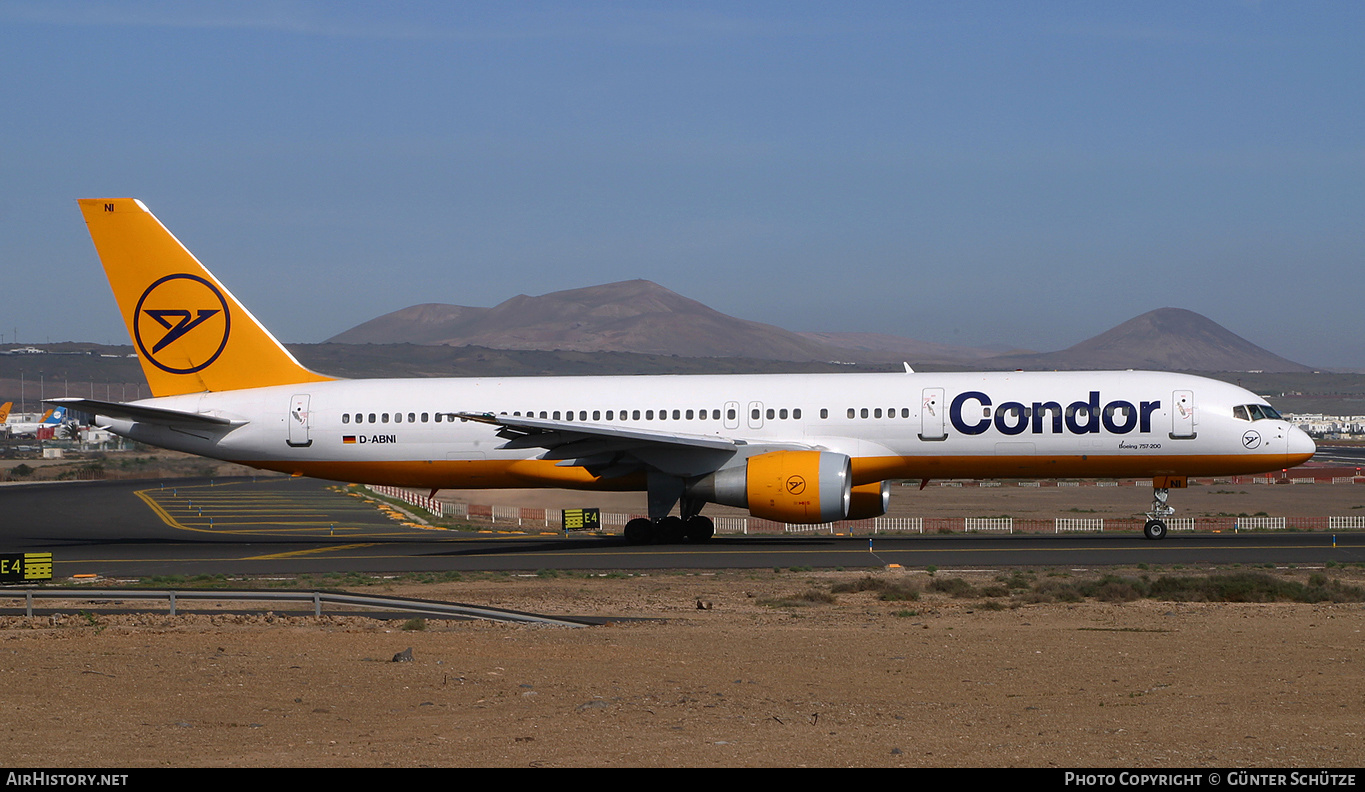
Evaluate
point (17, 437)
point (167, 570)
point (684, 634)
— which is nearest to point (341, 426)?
point (167, 570)

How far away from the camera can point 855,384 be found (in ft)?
106

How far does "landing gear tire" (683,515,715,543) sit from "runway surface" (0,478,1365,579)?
41 cm

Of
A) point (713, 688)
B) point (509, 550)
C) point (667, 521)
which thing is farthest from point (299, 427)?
point (713, 688)

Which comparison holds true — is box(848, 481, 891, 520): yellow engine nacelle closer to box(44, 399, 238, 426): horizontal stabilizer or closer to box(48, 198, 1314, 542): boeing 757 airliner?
box(48, 198, 1314, 542): boeing 757 airliner

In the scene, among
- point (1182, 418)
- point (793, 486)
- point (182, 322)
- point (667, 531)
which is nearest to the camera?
point (793, 486)

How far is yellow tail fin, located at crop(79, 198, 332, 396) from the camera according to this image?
115ft

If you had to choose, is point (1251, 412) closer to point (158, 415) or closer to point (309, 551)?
point (309, 551)

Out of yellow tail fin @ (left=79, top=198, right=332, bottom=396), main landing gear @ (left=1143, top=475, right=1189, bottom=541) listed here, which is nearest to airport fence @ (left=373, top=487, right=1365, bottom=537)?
main landing gear @ (left=1143, top=475, right=1189, bottom=541)

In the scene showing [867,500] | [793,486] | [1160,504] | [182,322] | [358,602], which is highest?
[182,322]

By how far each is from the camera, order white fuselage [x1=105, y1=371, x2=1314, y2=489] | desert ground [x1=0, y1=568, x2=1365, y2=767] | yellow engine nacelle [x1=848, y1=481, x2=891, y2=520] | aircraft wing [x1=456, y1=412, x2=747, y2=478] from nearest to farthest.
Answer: desert ground [x1=0, y1=568, x2=1365, y2=767] < aircraft wing [x1=456, y1=412, x2=747, y2=478] < white fuselage [x1=105, y1=371, x2=1314, y2=489] < yellow engine nacelle [x1=848, y1=481, x2=891, y2=520]

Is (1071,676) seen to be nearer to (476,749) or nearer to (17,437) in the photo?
(476,749)

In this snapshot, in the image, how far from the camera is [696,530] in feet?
108

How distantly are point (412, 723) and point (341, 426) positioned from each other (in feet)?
78.8

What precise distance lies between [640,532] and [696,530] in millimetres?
1565
